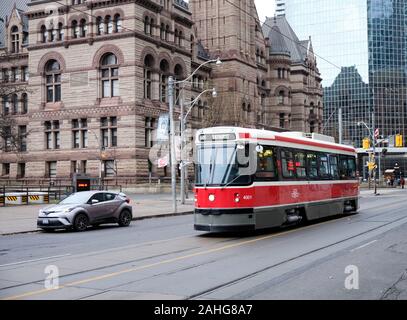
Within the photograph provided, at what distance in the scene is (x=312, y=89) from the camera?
10769 centimetres

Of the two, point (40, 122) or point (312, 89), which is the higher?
point (312, 89)

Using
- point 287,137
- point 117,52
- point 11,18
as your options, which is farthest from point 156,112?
point 287,137

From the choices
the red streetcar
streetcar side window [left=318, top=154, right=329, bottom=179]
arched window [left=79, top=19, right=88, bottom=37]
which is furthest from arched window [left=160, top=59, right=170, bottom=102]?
the red streetcar

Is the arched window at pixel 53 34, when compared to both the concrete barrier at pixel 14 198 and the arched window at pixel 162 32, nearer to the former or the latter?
the arched window at pixel 162 32

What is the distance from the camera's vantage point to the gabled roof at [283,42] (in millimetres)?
97562

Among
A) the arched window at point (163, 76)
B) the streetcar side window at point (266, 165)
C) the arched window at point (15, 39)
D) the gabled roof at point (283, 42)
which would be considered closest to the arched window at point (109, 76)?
the arched window at point (163, 76)

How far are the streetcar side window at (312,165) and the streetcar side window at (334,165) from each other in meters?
2.01

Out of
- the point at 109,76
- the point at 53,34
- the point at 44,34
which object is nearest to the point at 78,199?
the point at 109,76

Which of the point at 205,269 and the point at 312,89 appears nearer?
the point at 205,269

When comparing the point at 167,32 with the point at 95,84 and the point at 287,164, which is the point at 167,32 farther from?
the point at 287,164

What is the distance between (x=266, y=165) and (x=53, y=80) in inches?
1949

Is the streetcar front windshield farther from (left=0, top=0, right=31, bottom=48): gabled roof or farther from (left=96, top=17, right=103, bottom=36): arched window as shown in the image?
(left=0, top=0, right=31, bottom=48): gabled roof

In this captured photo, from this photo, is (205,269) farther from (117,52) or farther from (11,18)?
(11,18)

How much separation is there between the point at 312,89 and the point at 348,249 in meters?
97.5
